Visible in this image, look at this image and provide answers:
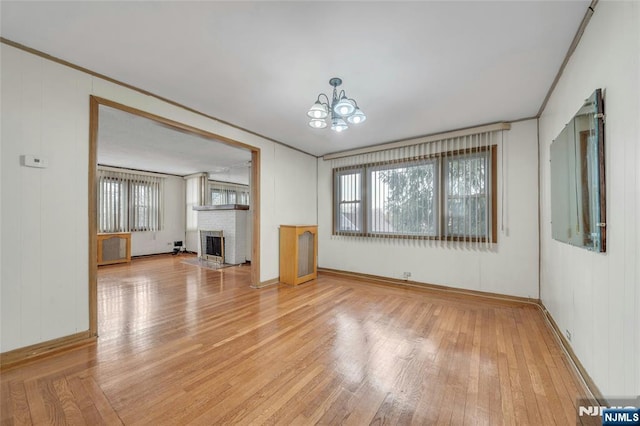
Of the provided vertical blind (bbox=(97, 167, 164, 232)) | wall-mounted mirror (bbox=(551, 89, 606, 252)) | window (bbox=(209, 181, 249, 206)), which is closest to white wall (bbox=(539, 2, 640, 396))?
wall-mounted mirror (bbox=(551, 89, 606, 252))

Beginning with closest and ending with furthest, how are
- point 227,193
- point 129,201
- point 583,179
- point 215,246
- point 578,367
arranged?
point 583,179 < point 578,367 < point 215,246 < point 129,201 < point 227,193

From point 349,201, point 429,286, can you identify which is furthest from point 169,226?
point 429,286

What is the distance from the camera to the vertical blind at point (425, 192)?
371cm

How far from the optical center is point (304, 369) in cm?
194

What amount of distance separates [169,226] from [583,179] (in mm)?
9447

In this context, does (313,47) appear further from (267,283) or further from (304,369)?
(267,283)

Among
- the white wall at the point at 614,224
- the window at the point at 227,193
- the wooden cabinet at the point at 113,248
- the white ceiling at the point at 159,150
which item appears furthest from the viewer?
the window at the point at 227,193

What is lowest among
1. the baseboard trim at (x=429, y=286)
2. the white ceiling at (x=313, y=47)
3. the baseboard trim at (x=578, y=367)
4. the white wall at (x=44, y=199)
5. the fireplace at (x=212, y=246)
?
the baseboard trim at (x=429, y=286)

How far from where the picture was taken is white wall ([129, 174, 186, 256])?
300 inches

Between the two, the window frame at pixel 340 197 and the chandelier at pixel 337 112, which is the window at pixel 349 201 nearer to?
the window frame at pixel 340 197

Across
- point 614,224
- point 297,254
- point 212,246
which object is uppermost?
point 614,224

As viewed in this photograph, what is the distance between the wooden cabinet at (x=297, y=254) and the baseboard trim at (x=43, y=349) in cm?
262

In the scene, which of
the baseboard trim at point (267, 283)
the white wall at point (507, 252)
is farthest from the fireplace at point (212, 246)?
the white wall at point (507, 252)

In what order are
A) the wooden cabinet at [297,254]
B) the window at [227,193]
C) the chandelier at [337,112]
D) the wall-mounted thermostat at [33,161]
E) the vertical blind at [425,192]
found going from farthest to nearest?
the window at [227,193], the wooden cabinet at [297,254], the vertical blind at [425,192], the chandelier at [337,112], the wall-mounted thermostat at [33,161]
